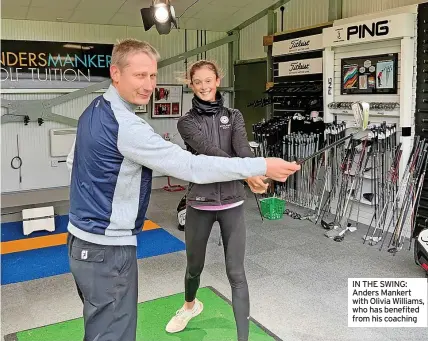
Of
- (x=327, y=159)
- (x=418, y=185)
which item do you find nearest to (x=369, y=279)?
(x=418, y=185)

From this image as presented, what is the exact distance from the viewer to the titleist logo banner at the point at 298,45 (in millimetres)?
6258

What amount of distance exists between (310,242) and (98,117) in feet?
12.5

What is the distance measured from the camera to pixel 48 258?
4625mm

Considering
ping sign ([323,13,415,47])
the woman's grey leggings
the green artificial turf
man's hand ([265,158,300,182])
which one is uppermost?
ping sign ([323,13,415,47])

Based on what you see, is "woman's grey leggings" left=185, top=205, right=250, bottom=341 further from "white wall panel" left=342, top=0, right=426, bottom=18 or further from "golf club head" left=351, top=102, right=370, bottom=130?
"white wall panel" left=342, top=0, right=426, bottom=18

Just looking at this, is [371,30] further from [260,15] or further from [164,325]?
[164,325]

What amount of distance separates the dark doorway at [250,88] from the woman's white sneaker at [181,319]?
5.20 meters

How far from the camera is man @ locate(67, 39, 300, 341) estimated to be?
5.28 ft

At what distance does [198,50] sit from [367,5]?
11.5 ft

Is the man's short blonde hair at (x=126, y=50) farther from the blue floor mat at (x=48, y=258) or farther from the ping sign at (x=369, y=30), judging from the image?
the ping sign at (x=369, y=30)

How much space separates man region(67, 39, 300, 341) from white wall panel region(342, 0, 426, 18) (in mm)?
4307

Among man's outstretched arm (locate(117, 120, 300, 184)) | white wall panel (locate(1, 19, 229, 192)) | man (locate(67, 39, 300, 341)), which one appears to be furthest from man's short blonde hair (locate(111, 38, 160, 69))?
white wall panel (locate(1, 19, 229, 192))

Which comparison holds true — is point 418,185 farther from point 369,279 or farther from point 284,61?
point 284,61

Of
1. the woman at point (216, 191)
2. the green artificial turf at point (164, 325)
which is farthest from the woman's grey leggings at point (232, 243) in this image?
the green artificial turf at point (164, 325)
